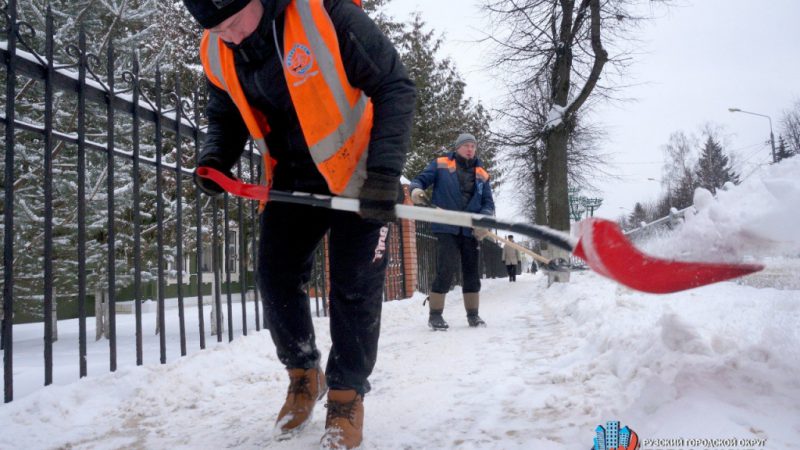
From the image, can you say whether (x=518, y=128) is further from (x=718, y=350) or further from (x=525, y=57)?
(x=718, y=350)

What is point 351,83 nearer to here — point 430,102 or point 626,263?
point 626,263

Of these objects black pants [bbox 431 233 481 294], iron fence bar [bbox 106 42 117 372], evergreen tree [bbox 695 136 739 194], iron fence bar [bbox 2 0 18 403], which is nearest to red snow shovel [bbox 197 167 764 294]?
iron fence bar [bbox 2 0 18 403]

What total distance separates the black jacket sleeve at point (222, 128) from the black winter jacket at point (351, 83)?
257 millimetres

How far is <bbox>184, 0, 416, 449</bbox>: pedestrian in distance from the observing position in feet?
6.20

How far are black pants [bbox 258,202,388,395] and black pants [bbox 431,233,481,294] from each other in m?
3.17

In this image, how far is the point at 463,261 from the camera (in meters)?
5.42

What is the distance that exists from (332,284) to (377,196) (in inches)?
16.7

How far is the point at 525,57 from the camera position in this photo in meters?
14.2

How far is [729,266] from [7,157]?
3140 millimetres

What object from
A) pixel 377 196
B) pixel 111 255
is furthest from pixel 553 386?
pixel 111 255

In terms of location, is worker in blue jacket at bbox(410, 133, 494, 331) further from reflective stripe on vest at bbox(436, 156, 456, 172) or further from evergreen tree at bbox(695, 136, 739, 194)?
evergreen tree at bbox(695, 136, 739, 194)

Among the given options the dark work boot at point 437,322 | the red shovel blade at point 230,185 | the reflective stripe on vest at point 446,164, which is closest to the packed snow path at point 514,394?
the red shovel blade at point 230,185

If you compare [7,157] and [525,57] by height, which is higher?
[525,57]

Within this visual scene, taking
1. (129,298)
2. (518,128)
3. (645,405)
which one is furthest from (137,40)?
(518,128)
